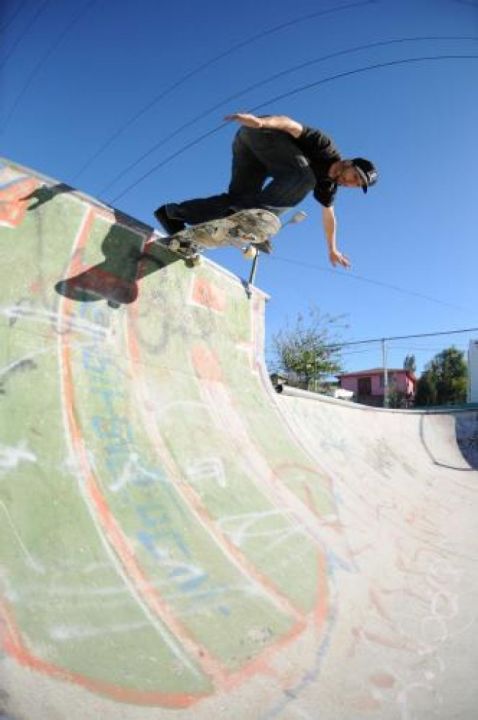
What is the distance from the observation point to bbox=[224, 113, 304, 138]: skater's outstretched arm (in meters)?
2.92

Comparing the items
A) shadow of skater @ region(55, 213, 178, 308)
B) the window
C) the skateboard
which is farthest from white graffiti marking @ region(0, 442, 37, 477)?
the window

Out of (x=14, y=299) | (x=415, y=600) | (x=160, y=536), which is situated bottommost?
(x=415, y=600)

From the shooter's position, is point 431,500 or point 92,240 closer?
point 92,240

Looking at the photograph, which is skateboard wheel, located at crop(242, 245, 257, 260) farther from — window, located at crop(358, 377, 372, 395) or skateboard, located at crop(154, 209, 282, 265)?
window, located at crop(358, 377, 372, 395)

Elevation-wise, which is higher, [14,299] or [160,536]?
[14,299]

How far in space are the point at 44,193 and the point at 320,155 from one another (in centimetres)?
206

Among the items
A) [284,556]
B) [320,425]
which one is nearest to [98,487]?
[284,556]

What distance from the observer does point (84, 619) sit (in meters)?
1.58

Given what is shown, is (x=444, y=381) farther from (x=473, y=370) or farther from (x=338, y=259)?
(x=338, y=259)

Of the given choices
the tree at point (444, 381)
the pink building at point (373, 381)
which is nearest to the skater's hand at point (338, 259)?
the tree at point (444, 381)

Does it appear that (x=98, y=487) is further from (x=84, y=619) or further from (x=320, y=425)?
(x=320, y=425)

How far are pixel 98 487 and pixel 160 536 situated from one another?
1.22 ft

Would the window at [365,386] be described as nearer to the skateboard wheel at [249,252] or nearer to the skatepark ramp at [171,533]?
the skatepark ramp at [171,533]

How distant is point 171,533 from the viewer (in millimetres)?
2178
